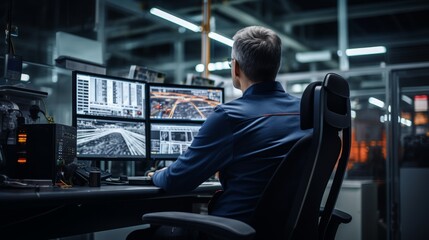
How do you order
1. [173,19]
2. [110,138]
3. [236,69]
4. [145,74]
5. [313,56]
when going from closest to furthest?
[236,69] < [110,138] < [145,74] < [173,19] < [313,56]

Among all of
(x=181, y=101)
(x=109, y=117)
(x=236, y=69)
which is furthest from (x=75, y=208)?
(x=236, y=69)

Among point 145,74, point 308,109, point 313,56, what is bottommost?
point 308,109

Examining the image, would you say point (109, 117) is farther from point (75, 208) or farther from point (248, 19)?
point (248, 19)

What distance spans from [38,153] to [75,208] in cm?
37

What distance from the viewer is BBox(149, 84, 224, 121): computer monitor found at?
246 centimetres

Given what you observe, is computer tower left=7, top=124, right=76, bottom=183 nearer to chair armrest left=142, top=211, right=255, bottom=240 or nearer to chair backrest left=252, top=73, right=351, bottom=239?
chair armrest left=142, top=211, right=255, bottom=240

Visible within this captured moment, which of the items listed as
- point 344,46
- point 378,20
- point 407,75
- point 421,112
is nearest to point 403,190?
point 421,112

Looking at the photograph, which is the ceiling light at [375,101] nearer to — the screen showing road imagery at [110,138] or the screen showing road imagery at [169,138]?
the screen showing road imagery at [169,138]

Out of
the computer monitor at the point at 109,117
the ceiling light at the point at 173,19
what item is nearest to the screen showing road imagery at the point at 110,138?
the computer monitor at the point at 109,117

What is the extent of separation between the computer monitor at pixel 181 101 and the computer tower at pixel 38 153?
76cm

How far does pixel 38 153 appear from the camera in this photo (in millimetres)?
1714

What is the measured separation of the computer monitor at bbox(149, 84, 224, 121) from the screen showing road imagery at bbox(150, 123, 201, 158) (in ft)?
0.17

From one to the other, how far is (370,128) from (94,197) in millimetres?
4294

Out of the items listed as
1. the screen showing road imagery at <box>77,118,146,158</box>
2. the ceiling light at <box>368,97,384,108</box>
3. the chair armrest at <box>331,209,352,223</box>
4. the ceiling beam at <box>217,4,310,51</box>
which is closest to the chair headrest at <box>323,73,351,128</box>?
the chair armrest at <box>331,209,352,223</box>
